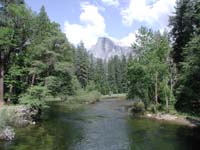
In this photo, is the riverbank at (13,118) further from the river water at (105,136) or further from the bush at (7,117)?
the river water at (105,136)

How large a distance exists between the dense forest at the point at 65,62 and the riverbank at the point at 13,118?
149cm

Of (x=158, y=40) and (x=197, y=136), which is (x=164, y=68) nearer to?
(x=158, y=40)

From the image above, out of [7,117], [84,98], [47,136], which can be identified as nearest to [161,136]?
[47,136]

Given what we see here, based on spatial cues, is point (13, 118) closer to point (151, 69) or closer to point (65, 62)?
point (65, 62)

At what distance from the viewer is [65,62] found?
45.1m

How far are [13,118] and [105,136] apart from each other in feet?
34.0

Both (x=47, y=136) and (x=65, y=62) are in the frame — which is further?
(x=65, y=62)

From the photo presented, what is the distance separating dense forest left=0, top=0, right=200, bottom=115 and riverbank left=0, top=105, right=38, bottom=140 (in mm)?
1492

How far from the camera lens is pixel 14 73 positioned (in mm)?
39969

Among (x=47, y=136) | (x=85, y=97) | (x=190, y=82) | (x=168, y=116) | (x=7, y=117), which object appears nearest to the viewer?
(x=47, y=136)

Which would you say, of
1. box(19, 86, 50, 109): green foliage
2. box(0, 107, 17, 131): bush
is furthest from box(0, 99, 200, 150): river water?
box(19, 86, 50, 109): green foliage

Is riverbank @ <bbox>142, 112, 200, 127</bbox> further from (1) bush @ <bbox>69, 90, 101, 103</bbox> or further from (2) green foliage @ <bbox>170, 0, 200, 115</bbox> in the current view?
(1) bush @ <bbox>69, 90, 101, 103</bbox>

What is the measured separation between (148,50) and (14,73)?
20533 mm

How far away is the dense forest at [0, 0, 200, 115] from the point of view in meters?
39.0
